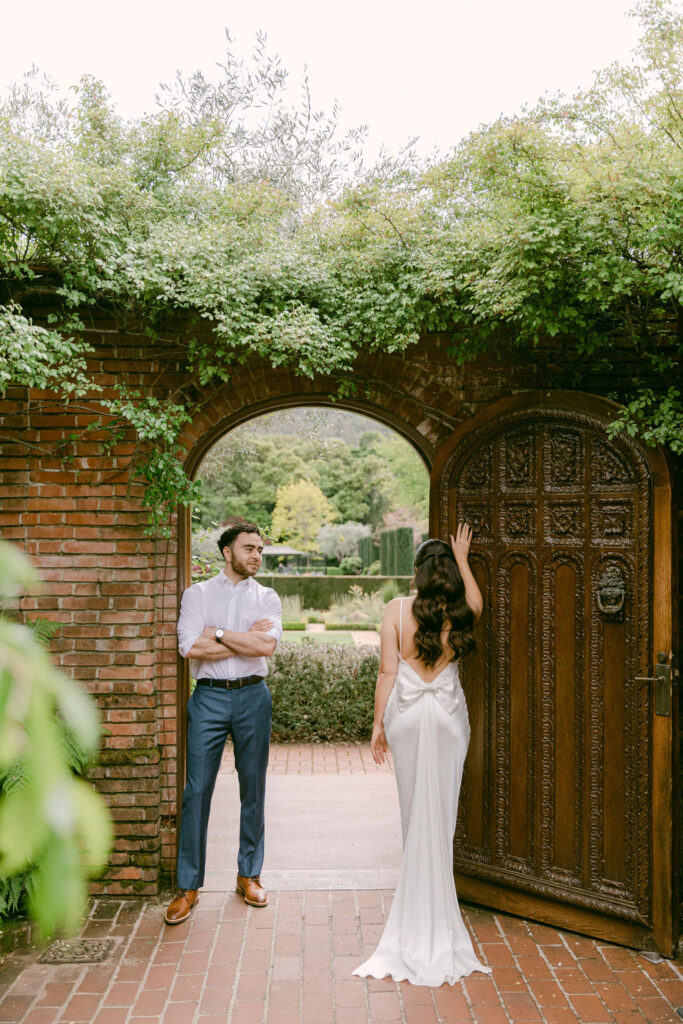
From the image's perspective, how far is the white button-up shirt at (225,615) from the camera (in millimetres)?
4160

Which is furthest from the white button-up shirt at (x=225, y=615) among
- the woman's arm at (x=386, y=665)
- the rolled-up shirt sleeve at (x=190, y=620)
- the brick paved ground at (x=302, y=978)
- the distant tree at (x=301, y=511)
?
the distant tree at (x=301, y=511)

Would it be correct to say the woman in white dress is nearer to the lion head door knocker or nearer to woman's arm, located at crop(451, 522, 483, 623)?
woman's arm, located at crop(451, 522, 483, 623)

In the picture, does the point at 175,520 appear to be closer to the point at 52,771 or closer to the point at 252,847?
the point at 252,847

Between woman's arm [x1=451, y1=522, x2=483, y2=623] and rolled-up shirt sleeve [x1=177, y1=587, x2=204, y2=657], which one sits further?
rolled-up shirt sleeve [x1=177, y1=587, x2=204, y2=657]

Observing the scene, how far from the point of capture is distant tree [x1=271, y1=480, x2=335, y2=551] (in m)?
26.9

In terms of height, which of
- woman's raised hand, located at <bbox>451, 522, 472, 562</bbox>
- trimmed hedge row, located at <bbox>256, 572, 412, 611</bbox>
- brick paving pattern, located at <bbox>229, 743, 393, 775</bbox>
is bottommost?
brick paving pattern, located at <bbox>229, 743, 393, 775</bbox>

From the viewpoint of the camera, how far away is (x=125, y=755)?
4.39 metres

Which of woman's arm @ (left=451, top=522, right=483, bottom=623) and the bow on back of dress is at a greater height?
woman's arm @ (left=451, top=522, right=483, bottom=623)

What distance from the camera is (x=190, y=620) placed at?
13.7 feet

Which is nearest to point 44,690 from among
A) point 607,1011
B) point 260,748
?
point 607,1011

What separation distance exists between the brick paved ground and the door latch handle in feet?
3.91

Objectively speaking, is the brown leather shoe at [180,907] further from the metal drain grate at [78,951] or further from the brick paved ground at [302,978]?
the metal drain grate at [78,951]

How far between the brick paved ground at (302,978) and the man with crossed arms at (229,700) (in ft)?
0.77

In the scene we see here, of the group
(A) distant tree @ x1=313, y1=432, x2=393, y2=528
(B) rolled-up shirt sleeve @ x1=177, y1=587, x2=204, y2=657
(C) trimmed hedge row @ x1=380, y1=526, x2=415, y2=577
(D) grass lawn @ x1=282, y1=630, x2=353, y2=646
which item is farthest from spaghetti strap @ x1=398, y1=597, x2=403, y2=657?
(A) distant tree @ x1=313, y1=432, x2=393, y2=528
